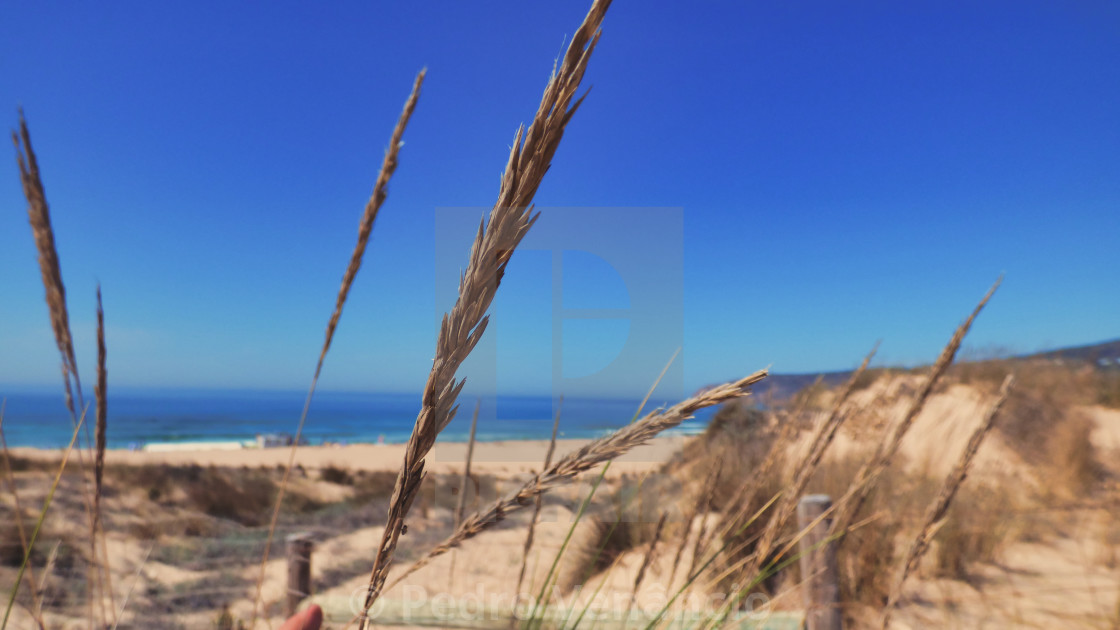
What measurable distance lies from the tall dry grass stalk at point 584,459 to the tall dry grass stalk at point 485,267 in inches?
3.9

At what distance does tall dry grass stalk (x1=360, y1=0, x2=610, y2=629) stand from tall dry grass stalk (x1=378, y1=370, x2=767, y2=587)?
3.9 inches

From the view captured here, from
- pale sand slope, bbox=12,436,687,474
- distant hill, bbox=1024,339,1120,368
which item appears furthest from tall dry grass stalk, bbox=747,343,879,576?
distant hill, bbox=1024,339,1120,368

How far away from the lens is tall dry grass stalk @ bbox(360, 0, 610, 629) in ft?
1.29

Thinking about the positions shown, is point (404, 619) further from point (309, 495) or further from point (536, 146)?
point (309, 495)

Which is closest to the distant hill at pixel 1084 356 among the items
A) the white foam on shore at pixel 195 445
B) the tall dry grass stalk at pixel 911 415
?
the tall dry grass stalk at pixel 911 415

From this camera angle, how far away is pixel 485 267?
1.29 feet

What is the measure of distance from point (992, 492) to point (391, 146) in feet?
22.0

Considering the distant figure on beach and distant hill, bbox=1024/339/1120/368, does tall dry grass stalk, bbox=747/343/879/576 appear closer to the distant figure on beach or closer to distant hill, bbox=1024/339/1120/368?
Answer: the distant figure on beach

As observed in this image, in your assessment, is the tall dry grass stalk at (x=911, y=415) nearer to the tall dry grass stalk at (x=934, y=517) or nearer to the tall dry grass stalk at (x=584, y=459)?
the tall dry grass stalk at (x=934, y=517)

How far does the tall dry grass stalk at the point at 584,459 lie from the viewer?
503mm

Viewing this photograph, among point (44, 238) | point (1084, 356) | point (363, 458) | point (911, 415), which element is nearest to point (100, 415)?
point (44, 238)

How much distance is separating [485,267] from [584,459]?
0.74 ft

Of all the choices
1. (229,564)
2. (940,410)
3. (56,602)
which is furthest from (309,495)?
(940,410)

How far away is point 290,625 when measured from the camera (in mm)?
642
